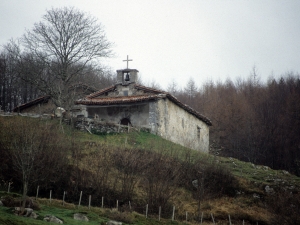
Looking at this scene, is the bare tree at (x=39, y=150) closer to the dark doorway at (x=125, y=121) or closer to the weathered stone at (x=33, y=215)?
the weathered stone at (x=33, y=215)

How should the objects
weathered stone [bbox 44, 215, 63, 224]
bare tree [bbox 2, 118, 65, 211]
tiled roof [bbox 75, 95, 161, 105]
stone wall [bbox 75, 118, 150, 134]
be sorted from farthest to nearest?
tiled roof [bbox 75, 95, 161, 105] → stone wall [bbox 75, 118, 150, 134] → bare tree [bbox 2, 118, 65, 211] → weathered stone [bbox 44, 215, 63, 224]

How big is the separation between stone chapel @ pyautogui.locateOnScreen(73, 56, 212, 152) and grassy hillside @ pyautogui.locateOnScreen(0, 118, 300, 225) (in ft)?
13.2

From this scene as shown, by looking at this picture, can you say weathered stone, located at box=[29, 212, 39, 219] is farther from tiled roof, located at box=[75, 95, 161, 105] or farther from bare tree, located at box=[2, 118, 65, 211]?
tiled roof, located at box=[75, 95, 161, 105]

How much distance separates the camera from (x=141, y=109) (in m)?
33.5

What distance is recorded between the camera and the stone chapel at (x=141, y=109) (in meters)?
33.0

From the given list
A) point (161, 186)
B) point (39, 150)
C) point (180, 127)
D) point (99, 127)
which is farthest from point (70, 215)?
point (180, 127)

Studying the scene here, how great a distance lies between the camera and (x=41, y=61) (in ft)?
118

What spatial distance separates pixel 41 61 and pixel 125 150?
47.4ft

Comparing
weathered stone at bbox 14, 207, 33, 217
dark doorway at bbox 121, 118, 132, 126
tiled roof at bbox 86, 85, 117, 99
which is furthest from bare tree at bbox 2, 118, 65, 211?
tiled roof at bbox 86, 85, 117, 99

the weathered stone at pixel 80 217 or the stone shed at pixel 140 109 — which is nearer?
the weathered stone at pixel 80 217

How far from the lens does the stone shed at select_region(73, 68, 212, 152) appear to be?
33.0m

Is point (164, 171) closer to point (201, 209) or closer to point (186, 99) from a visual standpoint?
point (201, 209)

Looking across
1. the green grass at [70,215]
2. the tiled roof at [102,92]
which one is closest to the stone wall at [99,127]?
the tiled roof at [102,92]

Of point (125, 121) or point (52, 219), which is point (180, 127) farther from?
point (52, 219)
